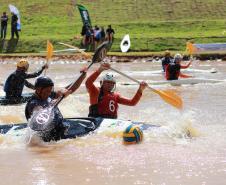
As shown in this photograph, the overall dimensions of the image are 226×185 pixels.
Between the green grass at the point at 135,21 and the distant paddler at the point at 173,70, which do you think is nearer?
the distant paddler at the point at 173,70

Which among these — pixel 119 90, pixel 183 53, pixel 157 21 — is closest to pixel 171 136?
pixel 119 90

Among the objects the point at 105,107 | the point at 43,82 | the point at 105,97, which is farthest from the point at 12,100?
the point at 43,82

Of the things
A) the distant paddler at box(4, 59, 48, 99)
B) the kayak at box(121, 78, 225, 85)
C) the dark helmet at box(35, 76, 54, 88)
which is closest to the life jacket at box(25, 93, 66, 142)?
the dark helmet at box(35, 76, 54, 88)

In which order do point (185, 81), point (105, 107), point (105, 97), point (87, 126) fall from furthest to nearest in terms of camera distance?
1. point (185, 81)
2. point (105, 107)
3. point (105, 97)
4. point (87, 126)

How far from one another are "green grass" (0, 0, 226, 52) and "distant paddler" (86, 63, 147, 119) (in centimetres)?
1808

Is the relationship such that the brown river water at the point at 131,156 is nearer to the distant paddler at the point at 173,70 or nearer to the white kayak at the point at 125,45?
the distant paddler at the point at 173,70

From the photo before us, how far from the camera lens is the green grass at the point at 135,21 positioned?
2817 cm

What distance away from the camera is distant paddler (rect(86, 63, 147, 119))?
905 cm

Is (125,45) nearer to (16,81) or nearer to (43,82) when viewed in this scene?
(16,81)

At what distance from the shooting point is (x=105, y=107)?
917cm

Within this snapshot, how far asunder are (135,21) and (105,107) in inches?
1002

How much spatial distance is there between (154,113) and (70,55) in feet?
51.0

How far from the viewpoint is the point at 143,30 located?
3169 centimetres

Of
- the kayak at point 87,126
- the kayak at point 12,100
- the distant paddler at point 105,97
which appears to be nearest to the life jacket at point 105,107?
the distant paddler at point 105,97
